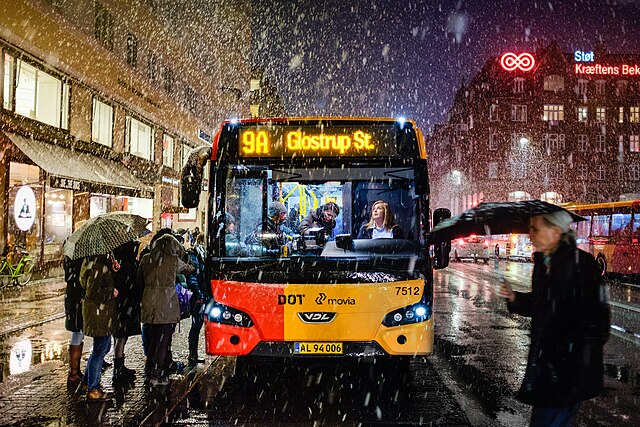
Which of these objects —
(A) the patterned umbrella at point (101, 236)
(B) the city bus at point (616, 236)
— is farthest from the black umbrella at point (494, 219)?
(B) the city bus at point (616, 236)

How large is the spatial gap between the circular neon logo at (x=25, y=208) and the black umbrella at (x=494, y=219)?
18.5 metres

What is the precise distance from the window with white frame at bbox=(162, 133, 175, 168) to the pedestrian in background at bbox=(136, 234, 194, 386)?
1165 inches

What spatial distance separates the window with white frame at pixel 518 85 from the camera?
6912cm

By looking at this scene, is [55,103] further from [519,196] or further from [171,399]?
[519,196]

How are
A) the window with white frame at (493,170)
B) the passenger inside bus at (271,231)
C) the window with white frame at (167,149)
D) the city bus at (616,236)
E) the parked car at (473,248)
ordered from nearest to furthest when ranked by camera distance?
the passenger inside bus at (271,231)
the city bus at (616,236)
the window with white frame at (167,149)
the parked car at (473,248)
the window with white frame at (493,170)

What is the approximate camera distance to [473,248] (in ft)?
124

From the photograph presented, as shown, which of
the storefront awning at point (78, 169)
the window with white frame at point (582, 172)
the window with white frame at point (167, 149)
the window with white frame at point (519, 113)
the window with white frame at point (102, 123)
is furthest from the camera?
the window with white frame at point (519, 113)

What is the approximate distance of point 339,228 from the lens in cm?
833

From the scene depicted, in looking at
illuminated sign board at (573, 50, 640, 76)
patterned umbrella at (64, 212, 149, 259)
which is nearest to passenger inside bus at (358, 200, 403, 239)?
patterned umbrella at (64, 212, 149, 259)

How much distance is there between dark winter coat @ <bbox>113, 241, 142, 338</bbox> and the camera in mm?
6789

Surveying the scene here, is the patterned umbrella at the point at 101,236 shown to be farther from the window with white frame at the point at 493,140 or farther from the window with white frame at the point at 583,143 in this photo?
the window with white frame at the point at 583,143

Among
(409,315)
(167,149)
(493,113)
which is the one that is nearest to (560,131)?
(493,113)

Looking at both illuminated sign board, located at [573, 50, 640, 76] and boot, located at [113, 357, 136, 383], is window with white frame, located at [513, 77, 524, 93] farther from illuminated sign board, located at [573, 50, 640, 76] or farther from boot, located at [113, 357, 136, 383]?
boot, located at [113, 357, 136, 383]

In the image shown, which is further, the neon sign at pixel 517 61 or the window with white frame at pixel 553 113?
the window with white frame at pixel 553 113
